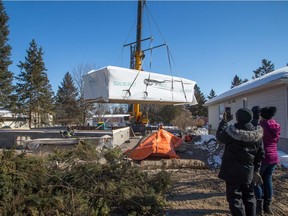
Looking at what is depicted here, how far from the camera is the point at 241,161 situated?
3.64 m

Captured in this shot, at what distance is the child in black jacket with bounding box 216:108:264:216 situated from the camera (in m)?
3.57

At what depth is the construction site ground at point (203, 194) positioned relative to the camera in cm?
456

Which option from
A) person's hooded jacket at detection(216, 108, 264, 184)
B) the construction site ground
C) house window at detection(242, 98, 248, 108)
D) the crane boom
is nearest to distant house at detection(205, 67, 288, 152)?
house window at detection(242, 98, 248, 108)

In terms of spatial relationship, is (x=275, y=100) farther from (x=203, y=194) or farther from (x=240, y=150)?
(x=240, y=150)

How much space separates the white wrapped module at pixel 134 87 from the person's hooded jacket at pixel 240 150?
6.67 metres

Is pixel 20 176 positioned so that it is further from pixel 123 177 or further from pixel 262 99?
pixel 262 99

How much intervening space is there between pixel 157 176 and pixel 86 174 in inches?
52.1

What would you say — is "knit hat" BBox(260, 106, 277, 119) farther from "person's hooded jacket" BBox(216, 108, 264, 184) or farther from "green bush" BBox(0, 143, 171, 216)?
"green bush" BBox(0, 143, 171, 216)

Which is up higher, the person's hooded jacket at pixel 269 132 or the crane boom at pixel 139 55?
the crane boom at pixel 139 55

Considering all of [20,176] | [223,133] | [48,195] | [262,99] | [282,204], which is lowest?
[282,204]

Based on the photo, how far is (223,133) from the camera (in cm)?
369

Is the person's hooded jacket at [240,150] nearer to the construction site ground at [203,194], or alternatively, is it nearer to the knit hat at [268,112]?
the knit hat at [268,112]

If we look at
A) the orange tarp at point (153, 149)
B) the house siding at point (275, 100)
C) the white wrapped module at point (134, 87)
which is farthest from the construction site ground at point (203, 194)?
the white wrapped module at point (134, 87)

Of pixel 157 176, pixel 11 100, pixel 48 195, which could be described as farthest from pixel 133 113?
pixel 11 100
